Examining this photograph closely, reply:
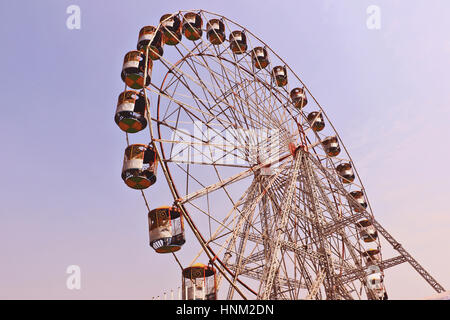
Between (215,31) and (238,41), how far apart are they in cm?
175

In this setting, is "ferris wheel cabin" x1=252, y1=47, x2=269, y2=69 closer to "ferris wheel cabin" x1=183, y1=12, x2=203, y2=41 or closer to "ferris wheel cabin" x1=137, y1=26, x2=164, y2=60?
"ferris wheel cabin" x1=183, y1=12, x2=203, y2=41

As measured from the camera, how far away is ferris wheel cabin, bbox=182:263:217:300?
11344 millimetres

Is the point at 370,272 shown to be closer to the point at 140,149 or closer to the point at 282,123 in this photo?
the point at 282,123

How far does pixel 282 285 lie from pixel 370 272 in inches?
145

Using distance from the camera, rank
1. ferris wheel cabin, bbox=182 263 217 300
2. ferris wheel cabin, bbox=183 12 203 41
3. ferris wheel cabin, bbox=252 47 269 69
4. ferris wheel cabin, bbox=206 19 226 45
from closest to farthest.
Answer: ferris wheel cabin, bbox=182 263 217 300 < ferris wheel cabin, bbox=183 12 203 41 < ferris wheel cabin, bbox=206 19 226 45 < ferris wheel cabin, bbox=252 47 269 69

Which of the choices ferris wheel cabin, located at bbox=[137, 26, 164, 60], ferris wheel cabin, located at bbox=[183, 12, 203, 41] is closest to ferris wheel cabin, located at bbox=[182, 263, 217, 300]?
ferris wheel cabin, located at bbox=[137, 26, 164, 60]

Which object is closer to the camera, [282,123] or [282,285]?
[282,285]

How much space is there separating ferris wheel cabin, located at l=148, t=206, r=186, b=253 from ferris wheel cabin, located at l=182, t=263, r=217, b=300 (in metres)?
1.06

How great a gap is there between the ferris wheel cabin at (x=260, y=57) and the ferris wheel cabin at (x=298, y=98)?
2287mm

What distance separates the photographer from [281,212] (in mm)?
15227

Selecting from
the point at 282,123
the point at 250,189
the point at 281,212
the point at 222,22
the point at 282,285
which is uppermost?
the point at 222,22

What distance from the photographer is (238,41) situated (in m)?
20.6
